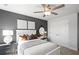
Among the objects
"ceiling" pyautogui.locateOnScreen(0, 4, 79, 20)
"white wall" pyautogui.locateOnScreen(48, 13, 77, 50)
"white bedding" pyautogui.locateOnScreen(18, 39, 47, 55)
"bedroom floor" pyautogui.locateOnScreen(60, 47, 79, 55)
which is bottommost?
"bedroom floor" pyautogui.locateOnScreen(60, 47, 79, 55)

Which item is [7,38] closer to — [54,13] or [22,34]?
[22,34]

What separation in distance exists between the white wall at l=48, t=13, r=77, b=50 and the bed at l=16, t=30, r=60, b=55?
13cm

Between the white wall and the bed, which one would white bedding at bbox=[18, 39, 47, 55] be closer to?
the bed

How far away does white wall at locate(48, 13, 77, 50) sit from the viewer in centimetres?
157

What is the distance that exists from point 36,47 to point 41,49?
0.10m

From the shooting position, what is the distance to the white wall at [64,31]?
157 cm

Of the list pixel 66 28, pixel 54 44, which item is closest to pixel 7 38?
Answer: pixel 54 44

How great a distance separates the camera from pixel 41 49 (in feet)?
5.18

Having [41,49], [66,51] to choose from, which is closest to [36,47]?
[41,49]

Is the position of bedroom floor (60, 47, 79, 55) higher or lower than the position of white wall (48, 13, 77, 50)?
lower

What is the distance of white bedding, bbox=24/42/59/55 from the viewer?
1.55 meters

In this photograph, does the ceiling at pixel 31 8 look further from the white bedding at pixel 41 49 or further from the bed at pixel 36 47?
the white bedding at pixel 41 49

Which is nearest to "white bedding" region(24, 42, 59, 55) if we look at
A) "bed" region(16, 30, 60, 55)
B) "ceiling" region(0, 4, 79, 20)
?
"bed" region(16, 30, 60, 55)
